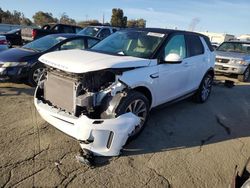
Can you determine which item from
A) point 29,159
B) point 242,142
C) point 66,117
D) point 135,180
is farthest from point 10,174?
point 242,142

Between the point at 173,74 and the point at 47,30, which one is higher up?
the point at 173,74

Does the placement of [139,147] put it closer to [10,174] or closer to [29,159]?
[29,159]

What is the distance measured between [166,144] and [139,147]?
1.62 feet

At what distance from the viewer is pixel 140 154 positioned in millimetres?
4082

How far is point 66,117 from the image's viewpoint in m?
3.83

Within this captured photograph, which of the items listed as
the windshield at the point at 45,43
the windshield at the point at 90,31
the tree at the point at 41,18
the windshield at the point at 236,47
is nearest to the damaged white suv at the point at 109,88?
the windshield at the point at 45,43

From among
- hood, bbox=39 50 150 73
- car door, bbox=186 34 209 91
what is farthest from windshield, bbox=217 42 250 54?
hood, bbox=39 50 150 73

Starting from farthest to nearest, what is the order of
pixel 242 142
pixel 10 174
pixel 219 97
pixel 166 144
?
pixel 219 97
pixel 242 142
pixel 166 144
pixel 10 174

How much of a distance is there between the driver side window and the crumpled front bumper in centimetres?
177

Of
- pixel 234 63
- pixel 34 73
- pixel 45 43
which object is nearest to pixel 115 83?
pixel 34 73

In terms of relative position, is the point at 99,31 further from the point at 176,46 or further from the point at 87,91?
the point at 87,91

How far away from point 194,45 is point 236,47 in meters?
7.22

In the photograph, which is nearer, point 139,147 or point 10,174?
point 10,174

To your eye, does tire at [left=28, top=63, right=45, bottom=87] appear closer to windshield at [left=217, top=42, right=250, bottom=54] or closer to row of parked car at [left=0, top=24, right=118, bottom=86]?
row of parked car at [left=0, top=24, right=118, bottom=86]
